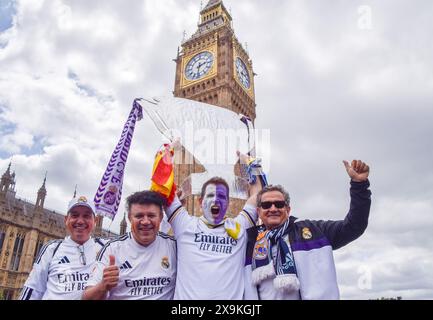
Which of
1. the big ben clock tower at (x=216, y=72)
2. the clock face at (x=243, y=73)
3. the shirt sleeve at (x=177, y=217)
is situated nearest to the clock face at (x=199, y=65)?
the big ben clock tower at (x=216, y=72)

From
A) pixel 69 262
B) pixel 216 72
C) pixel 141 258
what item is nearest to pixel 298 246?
pixel 141 258

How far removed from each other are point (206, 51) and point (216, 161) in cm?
3561

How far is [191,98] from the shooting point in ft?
117

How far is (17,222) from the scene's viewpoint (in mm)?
29156

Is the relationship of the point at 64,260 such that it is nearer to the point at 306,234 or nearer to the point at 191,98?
the point at 306,234

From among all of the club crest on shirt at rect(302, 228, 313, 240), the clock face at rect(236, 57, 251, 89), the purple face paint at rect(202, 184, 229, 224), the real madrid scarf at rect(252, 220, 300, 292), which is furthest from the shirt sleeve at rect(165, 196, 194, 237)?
the clock face at rect(236, 57, 251, 89)

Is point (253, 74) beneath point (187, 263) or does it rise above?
above

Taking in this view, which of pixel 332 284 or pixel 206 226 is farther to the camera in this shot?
pixel 206 226

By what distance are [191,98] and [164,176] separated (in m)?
32.5

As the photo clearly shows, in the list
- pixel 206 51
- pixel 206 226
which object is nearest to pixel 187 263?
pixel 206 226

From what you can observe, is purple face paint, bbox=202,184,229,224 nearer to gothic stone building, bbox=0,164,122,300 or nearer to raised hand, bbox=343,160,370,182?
raised hand, bbox=343,160,370,182

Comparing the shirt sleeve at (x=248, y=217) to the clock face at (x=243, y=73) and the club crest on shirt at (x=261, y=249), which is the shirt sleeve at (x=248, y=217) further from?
the clock face at (x=243, y=73)

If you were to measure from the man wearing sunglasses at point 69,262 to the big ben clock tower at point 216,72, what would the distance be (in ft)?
97.3
